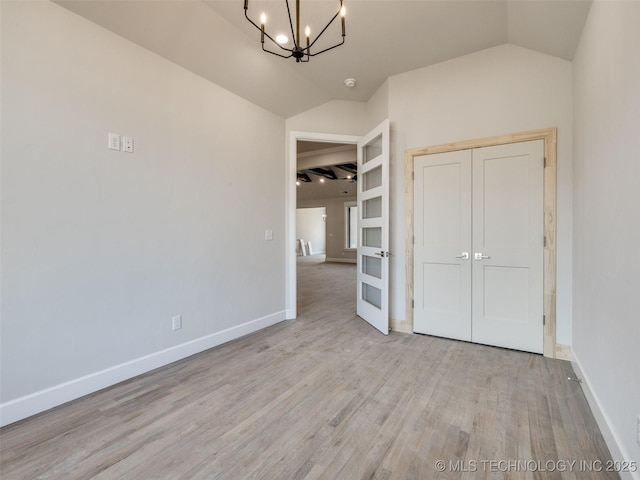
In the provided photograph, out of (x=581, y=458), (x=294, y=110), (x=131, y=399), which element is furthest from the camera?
(x=294, y=110)

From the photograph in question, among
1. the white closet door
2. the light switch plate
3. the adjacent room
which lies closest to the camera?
the adjacent room

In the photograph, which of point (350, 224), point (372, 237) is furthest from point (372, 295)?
point (350, 224)

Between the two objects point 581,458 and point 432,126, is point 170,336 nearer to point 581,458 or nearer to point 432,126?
point 581,458

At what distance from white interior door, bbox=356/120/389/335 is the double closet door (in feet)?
1.24

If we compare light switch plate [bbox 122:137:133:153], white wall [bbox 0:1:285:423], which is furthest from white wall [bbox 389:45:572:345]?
light switch plate [bbox 122:137:133:153]

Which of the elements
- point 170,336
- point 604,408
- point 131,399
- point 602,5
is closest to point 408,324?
point 604,408

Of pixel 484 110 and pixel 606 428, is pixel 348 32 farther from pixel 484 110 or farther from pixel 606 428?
pixel 606 428

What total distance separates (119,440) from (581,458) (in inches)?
99.7

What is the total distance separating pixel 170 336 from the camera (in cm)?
276

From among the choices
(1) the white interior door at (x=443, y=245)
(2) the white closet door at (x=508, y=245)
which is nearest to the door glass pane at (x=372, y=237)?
(1) the white interior door at (x=443, y=245)

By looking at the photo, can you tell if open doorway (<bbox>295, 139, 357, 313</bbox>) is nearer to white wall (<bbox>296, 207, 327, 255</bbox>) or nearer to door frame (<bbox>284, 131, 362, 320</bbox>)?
white wall (<bbox>296, 207, 327, 255</bbox>)

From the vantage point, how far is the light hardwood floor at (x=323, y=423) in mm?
1514

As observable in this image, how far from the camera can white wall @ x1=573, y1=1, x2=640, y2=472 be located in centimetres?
137

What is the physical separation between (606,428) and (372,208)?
282 cm
